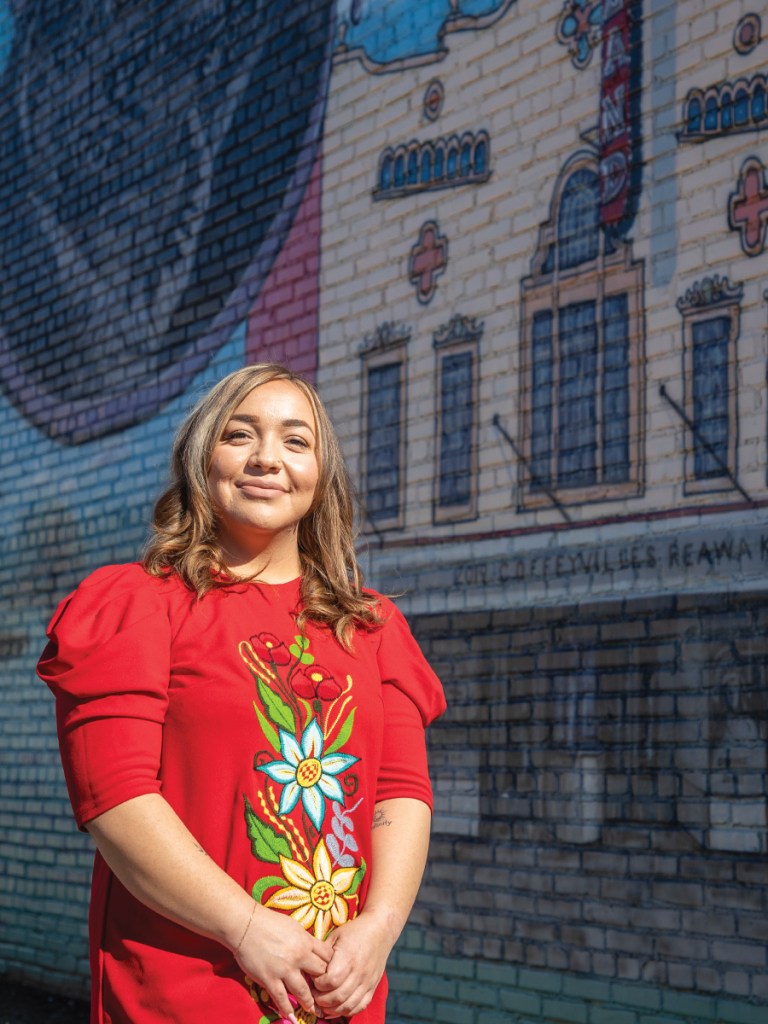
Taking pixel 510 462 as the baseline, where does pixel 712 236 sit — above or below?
above

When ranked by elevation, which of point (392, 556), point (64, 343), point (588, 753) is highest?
point (64, 343)

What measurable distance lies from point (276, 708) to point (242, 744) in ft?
0.25

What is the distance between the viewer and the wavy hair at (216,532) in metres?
2.02

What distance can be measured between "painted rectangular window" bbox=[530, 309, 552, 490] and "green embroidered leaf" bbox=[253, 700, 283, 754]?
8.99ft

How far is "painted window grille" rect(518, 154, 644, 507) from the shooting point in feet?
14.0

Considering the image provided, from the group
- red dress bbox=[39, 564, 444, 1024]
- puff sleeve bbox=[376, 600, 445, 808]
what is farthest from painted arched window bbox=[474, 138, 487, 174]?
red dress bbox=[39, 564, 444, 1024]

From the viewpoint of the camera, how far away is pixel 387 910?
1.87 metres

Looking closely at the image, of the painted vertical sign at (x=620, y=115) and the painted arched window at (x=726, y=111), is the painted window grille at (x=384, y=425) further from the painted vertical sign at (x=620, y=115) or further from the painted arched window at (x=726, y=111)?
the painted arched window at (x=726, y=111)

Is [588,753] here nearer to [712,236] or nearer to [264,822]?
[712,236]

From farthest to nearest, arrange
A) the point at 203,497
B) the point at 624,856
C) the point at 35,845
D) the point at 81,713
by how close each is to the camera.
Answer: the point at 35,845, the point at 624,856, the point at 203,497, the point at 81,713

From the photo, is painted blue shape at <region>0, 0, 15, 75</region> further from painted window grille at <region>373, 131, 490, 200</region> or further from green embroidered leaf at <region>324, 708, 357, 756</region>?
green embroidered leaf at <region>324, 708, 357, 756</region>

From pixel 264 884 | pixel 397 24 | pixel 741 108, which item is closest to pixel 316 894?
pixel 264 884

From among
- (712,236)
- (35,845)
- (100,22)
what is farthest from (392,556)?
(100,22)

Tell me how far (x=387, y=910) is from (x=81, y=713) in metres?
0.52
